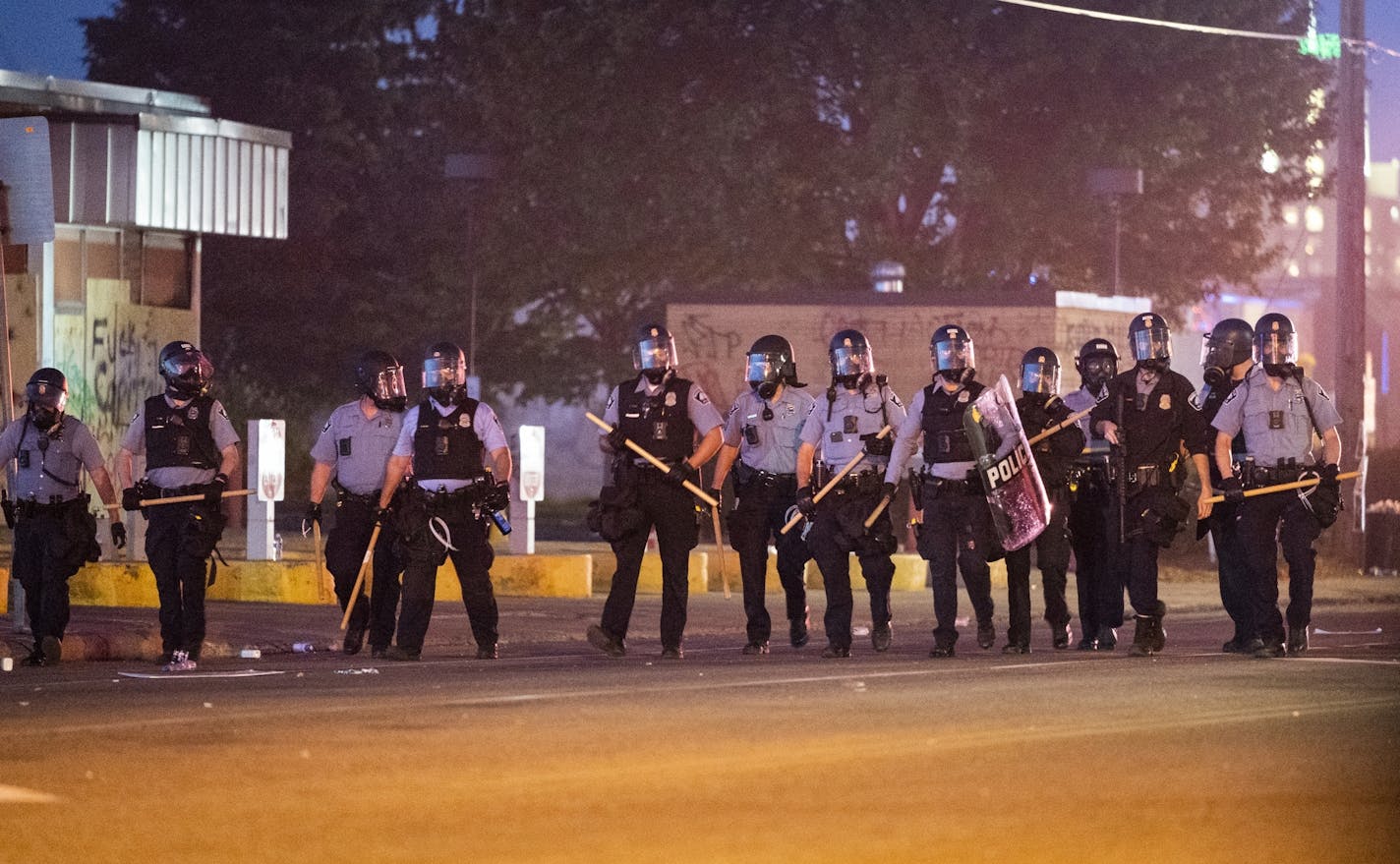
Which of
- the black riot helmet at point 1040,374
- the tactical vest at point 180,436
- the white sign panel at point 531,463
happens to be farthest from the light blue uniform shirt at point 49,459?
the white sign panel at point 531,463

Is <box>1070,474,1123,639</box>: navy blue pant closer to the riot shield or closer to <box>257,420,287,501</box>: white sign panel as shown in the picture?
the riot shield

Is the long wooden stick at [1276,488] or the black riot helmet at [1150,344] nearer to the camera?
the long wooden stick at [1276,488]

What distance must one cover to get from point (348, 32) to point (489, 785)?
36.6 m

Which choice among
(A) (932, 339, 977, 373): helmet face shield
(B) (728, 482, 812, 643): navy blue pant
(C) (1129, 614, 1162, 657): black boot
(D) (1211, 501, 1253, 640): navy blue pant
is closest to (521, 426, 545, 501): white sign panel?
(B) (728, 482, 812, 643): navy blue pant

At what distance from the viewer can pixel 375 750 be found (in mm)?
9961

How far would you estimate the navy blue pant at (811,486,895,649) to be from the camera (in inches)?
623

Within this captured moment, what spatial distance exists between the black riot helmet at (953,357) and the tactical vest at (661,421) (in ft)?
5.09

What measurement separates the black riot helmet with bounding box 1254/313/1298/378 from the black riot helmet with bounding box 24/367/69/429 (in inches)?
287

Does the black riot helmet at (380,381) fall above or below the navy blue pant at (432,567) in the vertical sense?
above

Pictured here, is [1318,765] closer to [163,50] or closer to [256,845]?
[256,845]

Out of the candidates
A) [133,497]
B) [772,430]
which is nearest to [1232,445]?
[772,430]

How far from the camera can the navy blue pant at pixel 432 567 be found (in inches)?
607

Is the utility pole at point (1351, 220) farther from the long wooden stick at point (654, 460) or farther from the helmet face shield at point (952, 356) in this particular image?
the long wooden stick at point (654, 460)

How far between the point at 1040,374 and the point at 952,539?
145 cm
